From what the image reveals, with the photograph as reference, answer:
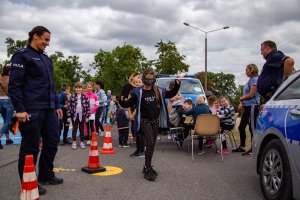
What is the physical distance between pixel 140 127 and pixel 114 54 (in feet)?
178

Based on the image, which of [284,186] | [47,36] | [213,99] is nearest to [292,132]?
[284,186]

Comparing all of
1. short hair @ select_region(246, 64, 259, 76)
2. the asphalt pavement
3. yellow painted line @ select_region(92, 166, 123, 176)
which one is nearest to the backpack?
the asphalt pavement

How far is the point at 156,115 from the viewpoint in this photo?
6.10m

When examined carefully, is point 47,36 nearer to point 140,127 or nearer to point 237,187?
point 140,127

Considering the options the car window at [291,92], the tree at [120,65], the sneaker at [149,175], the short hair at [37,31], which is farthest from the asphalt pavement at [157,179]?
the tree at [120,65]

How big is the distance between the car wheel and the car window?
0.56 meters

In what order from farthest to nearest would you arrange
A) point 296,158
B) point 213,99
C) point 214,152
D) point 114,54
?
point 114,54, point 213,99, point 214,152, point 296,158

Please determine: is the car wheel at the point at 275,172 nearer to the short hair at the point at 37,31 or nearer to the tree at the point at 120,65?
the short hair at the point at 37,31

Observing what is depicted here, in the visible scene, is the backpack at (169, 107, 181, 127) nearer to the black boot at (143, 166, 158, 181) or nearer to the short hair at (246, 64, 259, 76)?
the short hair at (246, 64, 259, 76)

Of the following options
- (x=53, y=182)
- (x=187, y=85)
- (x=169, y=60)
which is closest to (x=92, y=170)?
(x=53, y=182)

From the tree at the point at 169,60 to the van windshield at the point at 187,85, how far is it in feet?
88.2

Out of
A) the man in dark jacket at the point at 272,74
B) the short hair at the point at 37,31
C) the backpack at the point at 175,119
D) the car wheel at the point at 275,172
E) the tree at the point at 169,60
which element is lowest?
the car wheel at the point at 275,172

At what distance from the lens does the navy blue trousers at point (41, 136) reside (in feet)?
15.7

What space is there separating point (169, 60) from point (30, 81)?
37152 millimetres
